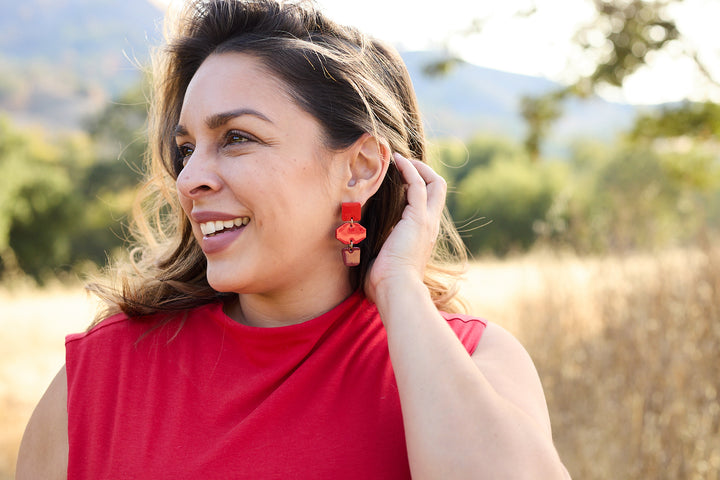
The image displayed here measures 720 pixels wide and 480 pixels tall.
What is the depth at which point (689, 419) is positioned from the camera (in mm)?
3307

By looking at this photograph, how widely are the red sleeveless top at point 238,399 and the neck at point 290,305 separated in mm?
60

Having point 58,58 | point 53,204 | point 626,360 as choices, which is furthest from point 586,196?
point 58,58

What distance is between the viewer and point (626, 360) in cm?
403

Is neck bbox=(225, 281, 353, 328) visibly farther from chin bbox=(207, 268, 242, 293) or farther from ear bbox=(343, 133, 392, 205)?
ear bbox=(343, 133, 392, 205)

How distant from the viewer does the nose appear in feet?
5.20

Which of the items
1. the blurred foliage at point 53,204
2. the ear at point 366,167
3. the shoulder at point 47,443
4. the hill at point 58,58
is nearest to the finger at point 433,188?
the ear at point 366,167

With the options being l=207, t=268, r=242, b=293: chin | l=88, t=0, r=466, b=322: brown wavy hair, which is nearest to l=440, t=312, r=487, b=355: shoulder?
l=88, t=0, r=466, b=322: brown wavy hair

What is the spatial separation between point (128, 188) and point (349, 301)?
3776cm

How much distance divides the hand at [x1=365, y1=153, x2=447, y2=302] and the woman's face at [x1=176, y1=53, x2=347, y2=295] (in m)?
0.19

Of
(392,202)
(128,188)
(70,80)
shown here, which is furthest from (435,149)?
(70,80)

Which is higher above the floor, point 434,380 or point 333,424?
point 434,380

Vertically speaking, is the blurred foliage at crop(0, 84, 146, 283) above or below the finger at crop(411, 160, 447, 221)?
below

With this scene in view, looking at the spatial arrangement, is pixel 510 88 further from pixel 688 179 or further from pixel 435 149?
pixel 435 149

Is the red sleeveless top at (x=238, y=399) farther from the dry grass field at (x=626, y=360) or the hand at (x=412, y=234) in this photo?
the dry grass field at (x=626, y=360)
